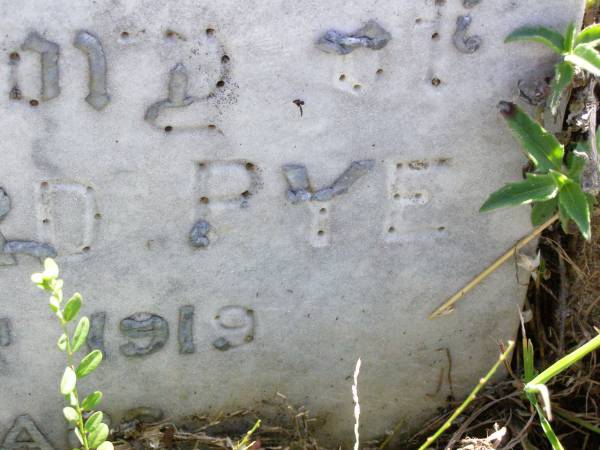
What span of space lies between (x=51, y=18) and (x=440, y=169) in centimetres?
63

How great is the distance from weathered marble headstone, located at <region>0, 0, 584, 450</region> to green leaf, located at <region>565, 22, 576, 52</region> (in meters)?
0.05

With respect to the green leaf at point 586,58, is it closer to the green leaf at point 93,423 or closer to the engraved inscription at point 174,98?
the engraved inscription at point 174,98

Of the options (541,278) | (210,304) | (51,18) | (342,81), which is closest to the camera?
(51,18)

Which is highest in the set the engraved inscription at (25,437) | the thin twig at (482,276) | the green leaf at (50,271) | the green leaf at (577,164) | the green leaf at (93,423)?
the green leaf at (577,164)

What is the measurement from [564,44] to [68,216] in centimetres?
78

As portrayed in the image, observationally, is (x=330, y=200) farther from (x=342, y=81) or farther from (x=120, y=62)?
(x=120, y=62)

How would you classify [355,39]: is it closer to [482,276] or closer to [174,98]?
[174,98]

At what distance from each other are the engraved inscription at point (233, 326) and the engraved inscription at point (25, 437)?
329 millimetres

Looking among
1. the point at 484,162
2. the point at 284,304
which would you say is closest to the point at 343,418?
the point at 284,304

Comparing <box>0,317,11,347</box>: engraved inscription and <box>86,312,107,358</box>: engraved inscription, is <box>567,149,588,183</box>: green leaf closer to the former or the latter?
<box>86,312,107,358</box>: engraved inscription

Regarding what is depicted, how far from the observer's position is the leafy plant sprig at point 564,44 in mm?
1380

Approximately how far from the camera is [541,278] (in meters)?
1.69

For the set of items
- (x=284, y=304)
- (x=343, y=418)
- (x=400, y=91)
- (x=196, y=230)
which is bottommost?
(x=343, y=418)

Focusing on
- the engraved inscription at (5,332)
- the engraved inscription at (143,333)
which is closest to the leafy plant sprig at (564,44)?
the engraved inscription at (143,333)
